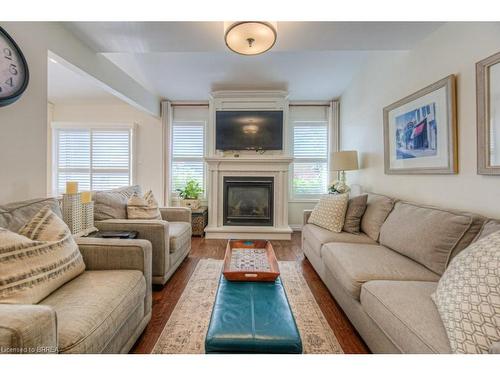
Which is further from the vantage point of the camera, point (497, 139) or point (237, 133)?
point (237, 133)

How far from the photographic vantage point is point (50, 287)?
1.12 m

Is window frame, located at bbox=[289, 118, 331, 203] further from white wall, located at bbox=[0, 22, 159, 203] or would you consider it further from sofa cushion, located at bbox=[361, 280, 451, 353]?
white wall, located at bbox=[0, 22, 159, 203]

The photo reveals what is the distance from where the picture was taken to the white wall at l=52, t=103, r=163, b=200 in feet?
14.9

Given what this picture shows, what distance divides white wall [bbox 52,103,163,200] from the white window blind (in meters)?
0.28

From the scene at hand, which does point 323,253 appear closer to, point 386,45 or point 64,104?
point 386,45

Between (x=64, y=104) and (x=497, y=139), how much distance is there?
6114 millimetres

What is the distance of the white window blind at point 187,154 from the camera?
15.3ft

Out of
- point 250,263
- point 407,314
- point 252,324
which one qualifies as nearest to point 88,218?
point 250,263

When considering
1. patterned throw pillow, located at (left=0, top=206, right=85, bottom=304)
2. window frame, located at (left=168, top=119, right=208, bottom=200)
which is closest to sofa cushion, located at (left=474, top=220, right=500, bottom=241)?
patterned throw pillow, located at (left=0, top=206, right=85, bottom=304)

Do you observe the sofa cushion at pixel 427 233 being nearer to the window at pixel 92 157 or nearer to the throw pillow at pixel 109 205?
the throw pillow at pixel 109 205

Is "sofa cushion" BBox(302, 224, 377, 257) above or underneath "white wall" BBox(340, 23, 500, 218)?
underneath

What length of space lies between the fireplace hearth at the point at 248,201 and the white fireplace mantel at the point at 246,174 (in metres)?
0.07

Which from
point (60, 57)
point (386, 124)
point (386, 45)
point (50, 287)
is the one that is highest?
point (386, 45)
